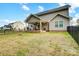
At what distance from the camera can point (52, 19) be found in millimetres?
5910

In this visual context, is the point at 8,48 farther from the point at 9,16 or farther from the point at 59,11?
the point at 59,11

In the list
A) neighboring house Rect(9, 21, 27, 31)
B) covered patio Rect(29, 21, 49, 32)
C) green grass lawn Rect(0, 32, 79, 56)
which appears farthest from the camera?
covered patio Rect(29, 21, 49, 32)

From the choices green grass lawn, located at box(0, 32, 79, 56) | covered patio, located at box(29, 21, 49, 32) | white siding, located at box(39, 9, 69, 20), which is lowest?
green grass lawn, located at box(0, 32, 79, 56)

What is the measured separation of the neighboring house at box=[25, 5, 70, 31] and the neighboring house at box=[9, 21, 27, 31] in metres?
0.21

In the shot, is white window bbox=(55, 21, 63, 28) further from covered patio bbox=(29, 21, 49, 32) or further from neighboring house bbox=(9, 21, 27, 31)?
neighboring house bbox=(9, 21, 27, 31)

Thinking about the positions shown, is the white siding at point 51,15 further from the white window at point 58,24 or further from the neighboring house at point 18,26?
the neighboring house at point 18,26

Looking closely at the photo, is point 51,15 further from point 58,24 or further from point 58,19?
point 58,24

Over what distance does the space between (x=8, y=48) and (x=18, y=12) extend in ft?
4.52

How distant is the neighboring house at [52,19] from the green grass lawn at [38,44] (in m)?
0.24

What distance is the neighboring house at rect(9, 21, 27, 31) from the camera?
223 inches

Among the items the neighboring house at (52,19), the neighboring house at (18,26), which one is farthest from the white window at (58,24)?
the neighboring house at (18,26)

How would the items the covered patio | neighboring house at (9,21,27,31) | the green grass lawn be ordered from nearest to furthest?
the green grass lawn < neighboring house at (9,21,27,31) < the covered patio

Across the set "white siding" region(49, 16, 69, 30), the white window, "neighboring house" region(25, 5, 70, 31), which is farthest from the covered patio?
the white window

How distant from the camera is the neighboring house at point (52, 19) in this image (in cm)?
570
